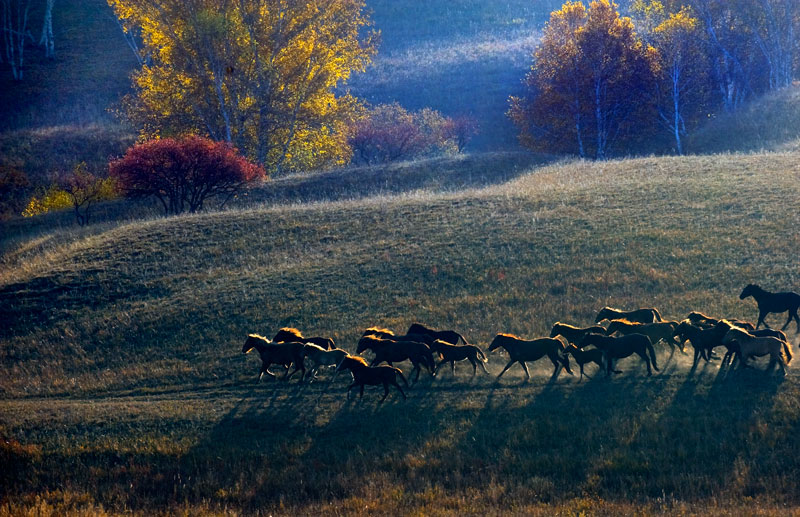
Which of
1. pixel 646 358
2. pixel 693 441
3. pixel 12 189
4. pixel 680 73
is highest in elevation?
pixel 680 73

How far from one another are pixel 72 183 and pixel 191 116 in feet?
31.9

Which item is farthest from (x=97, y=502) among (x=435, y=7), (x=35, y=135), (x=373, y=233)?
(x=435, y=7)

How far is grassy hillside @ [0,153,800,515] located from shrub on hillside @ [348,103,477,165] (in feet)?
91.5

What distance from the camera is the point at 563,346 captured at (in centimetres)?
1592

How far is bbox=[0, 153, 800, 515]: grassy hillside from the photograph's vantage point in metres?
12.1

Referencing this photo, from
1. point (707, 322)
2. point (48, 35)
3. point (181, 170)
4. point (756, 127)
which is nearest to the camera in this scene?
point (707, 322)

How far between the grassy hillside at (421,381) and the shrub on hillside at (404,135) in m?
27.9

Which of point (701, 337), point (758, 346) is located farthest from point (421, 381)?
point (758, 346)

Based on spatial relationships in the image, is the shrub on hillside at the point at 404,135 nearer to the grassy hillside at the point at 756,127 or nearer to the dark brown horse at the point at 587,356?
the grassy hillside at the point at 756,127

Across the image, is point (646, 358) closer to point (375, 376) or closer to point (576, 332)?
point (576, 332)

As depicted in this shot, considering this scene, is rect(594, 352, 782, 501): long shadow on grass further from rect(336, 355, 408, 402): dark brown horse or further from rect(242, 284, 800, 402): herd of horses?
rect(336, 355, 408, 402): dark brown horse

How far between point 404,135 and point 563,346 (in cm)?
4827

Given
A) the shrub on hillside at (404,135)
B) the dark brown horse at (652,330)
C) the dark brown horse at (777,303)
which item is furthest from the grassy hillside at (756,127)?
the dark brown horse at (652,330)

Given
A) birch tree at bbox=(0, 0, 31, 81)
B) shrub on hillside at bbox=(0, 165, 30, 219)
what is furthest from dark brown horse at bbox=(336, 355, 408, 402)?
birch tree at bbox=(0, 0, 31, 81)
